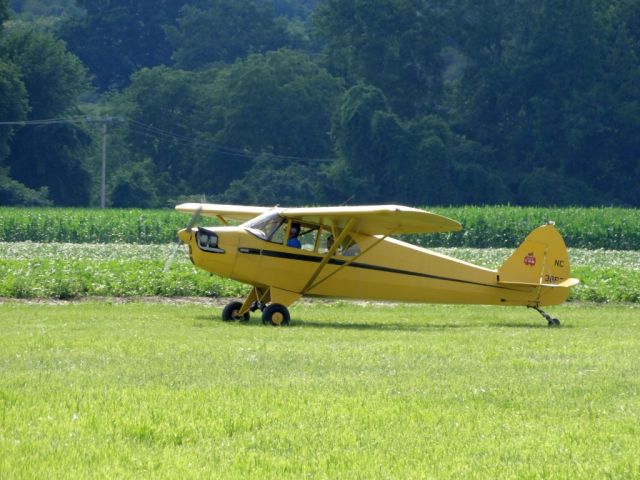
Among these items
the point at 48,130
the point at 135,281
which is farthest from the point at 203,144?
the point at 135,281

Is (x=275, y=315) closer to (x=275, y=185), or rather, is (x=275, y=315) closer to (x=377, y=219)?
(x=377, y=219)

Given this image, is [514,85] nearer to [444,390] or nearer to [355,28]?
[355,28]

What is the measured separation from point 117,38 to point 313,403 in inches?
4017

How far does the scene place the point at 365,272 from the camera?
20750 millimetres

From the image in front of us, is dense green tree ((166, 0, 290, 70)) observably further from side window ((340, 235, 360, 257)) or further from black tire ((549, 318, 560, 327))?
black tire ((549, 318, 560, 327))

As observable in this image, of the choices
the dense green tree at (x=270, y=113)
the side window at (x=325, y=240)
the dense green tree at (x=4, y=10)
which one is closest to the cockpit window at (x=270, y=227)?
the side window at (x=325, y=240)

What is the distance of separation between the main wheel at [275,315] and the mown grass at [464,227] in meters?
30.0

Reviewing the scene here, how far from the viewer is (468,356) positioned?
15266 mm

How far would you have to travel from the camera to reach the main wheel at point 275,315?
19.9 meters

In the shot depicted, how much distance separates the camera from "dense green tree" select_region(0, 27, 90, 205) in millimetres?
79500

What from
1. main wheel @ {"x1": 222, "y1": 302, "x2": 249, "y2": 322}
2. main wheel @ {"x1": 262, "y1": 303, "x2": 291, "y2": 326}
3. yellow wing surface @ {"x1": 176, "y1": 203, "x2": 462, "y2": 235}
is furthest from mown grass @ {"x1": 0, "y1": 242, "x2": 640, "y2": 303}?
main wheel @ {"x1": 262, "y1": 303, "x2": 291, "y2": 326}

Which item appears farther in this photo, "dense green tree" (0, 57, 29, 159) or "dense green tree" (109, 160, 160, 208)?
"dense green tree" (109, 160, 160, 208)

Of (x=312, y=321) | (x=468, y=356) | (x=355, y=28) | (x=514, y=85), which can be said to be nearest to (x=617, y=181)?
(x=514, y=85)

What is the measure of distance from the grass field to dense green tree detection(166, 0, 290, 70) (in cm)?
9226
